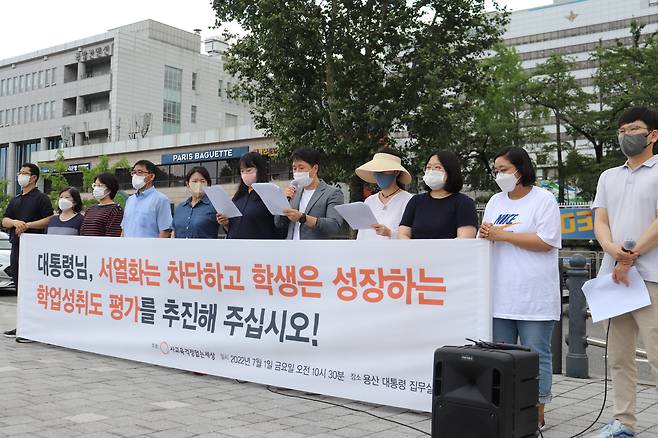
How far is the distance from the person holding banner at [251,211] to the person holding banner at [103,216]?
5.61 ft

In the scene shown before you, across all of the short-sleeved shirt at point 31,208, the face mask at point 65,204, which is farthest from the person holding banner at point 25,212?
the face mask at point 65,204

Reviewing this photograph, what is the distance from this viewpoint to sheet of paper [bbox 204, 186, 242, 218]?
19.6 ft

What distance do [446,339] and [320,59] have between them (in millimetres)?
16591

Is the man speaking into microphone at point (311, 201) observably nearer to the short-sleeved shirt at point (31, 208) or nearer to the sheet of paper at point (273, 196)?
the sheet of paper at point (273, 196)

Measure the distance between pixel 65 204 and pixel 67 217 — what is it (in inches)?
7.0

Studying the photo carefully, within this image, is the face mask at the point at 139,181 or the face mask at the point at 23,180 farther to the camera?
the face mask at the point at 23,180

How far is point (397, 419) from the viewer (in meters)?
4.63

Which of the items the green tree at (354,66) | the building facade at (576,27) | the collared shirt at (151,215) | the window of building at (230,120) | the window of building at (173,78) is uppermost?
the building facade at (576,27)

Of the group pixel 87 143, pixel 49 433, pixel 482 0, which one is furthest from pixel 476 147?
pixel 87 143

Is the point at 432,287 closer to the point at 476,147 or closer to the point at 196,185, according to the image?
the point at 196,185

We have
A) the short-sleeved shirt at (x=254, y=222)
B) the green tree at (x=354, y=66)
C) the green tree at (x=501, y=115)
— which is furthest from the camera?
the green tree at (x=501, y=115)

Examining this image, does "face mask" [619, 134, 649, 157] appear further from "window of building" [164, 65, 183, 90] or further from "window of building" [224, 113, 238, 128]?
"window of building" [224, 113, 238, 128]

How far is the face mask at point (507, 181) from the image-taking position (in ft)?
14.5

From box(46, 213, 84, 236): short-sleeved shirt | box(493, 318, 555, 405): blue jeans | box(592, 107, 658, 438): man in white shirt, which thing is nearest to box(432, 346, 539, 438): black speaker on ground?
box(493, 318, 555, 405): blue jeans
